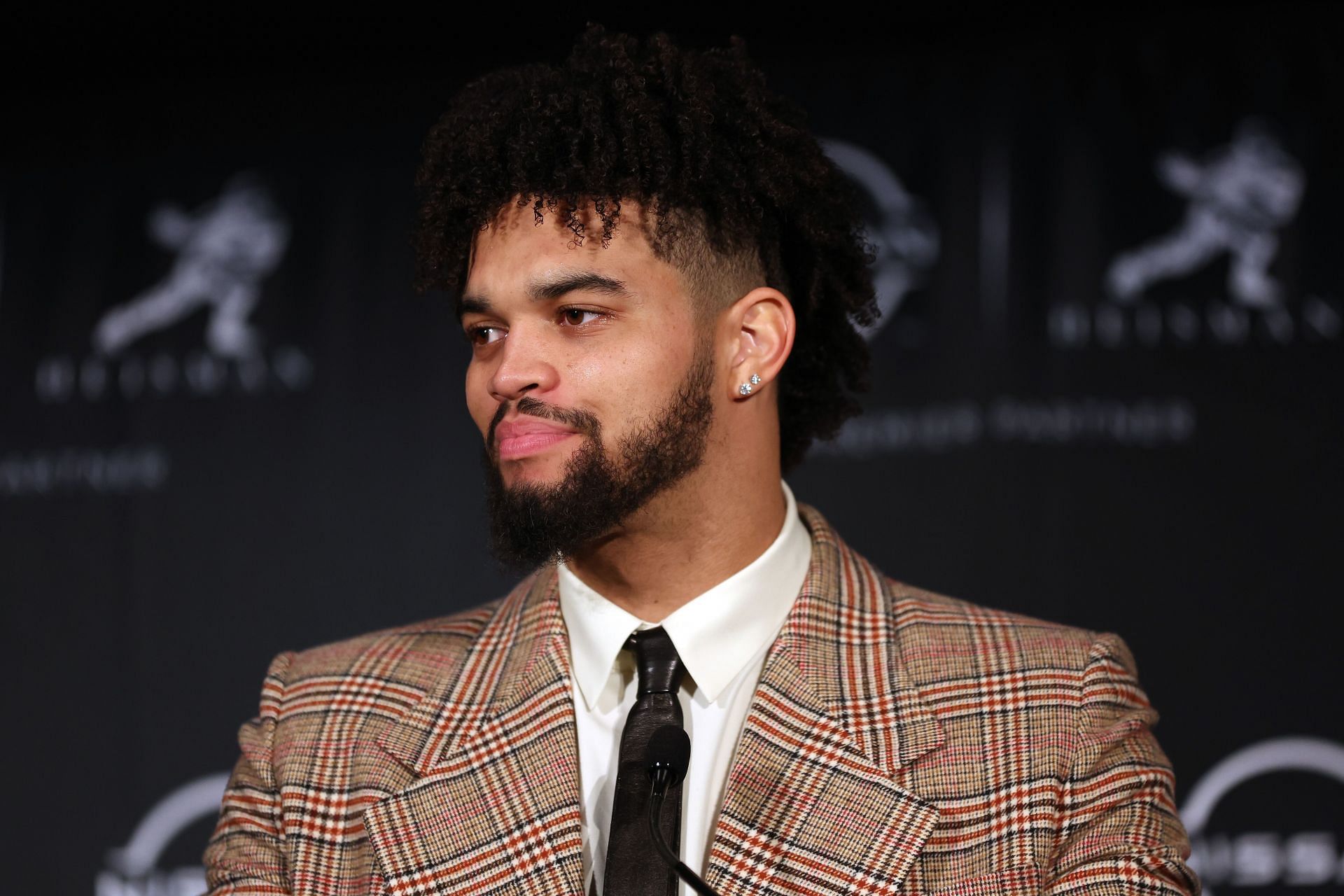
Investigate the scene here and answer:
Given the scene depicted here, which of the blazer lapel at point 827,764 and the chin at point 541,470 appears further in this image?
the chin at point 541,470

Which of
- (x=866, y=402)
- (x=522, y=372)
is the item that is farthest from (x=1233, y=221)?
(x=522, y=372)

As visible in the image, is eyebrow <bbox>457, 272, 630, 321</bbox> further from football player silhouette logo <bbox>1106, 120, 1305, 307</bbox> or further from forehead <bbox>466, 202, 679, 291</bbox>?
football player silhouette logo <bbox>1106, 120, 1305, 307</bbox>

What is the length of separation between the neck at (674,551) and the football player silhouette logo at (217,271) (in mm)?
1567

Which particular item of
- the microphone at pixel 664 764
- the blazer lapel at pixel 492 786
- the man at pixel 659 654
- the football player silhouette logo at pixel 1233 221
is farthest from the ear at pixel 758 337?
the football player silhouette logo at pixel 1233 221

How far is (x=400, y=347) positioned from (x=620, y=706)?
153 centimetres

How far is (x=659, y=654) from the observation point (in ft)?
5.94

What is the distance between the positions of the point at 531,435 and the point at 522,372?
0.08 metres

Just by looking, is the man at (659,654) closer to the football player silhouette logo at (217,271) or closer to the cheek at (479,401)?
the cheek at (479,401)

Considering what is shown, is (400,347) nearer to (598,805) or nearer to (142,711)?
(142,711)

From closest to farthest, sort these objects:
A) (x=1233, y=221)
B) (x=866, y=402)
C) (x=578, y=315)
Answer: (x=578, y=315), (x=1233, y=221), (x=866, y=402)

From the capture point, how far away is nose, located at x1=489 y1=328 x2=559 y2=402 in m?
1.77

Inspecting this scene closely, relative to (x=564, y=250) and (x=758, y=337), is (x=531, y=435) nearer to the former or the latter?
(x=564, y=250)

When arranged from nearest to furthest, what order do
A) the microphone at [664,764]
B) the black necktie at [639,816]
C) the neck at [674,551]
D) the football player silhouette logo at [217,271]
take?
the microphone at [664,764] < the black necktie at [639,816] < the neck at [674,551] < the football player silhouette logo at [217,271]

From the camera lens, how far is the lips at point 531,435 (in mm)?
1771
